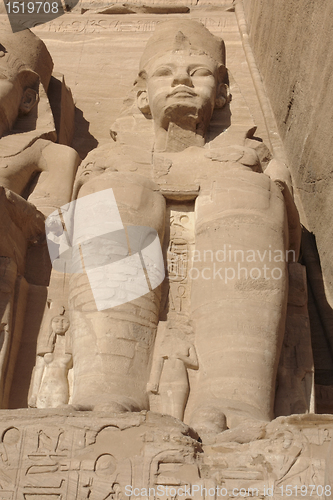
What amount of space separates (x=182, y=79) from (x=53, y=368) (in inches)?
91.2

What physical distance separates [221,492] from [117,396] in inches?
29.8

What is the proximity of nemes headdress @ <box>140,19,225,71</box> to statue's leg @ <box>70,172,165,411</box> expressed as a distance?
1.95 metres

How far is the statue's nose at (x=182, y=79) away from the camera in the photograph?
4.82 metres

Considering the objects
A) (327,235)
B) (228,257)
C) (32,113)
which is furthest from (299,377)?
(32,113)

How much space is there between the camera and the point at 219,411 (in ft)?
9.93

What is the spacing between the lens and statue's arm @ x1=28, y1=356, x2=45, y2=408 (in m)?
3.48

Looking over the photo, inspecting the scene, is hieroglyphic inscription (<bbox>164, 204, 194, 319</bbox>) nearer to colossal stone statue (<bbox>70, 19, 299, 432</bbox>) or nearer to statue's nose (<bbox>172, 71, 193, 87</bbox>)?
colossal stone statue (<bbox>70, 19, 299, 432</bbox>)

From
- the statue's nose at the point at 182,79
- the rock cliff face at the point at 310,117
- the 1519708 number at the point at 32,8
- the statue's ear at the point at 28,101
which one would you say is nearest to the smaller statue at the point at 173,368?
the rock cliff face at the point at 310,117

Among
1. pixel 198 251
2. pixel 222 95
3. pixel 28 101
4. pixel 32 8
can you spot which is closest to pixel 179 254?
pixel 198 251

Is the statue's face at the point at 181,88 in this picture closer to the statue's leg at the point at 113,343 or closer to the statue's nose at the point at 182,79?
the statue's nose at the point at 182,79

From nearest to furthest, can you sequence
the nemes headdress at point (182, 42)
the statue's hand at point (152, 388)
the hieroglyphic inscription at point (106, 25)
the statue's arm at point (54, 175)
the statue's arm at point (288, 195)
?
the statue's hand at point (152, 388), the statue's arm at point (288, 195), the statue's arm at point (54, 175), the nemes headdress at point (182, 42), the hieroglyphic inscription at point (106, 25)

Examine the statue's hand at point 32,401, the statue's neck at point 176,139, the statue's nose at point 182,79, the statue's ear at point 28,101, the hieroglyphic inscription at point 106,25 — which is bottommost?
the statue's hand at point 32,401

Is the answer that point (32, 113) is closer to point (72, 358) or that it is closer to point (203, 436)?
point (72, 358)

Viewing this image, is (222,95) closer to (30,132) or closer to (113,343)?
(30,132)
